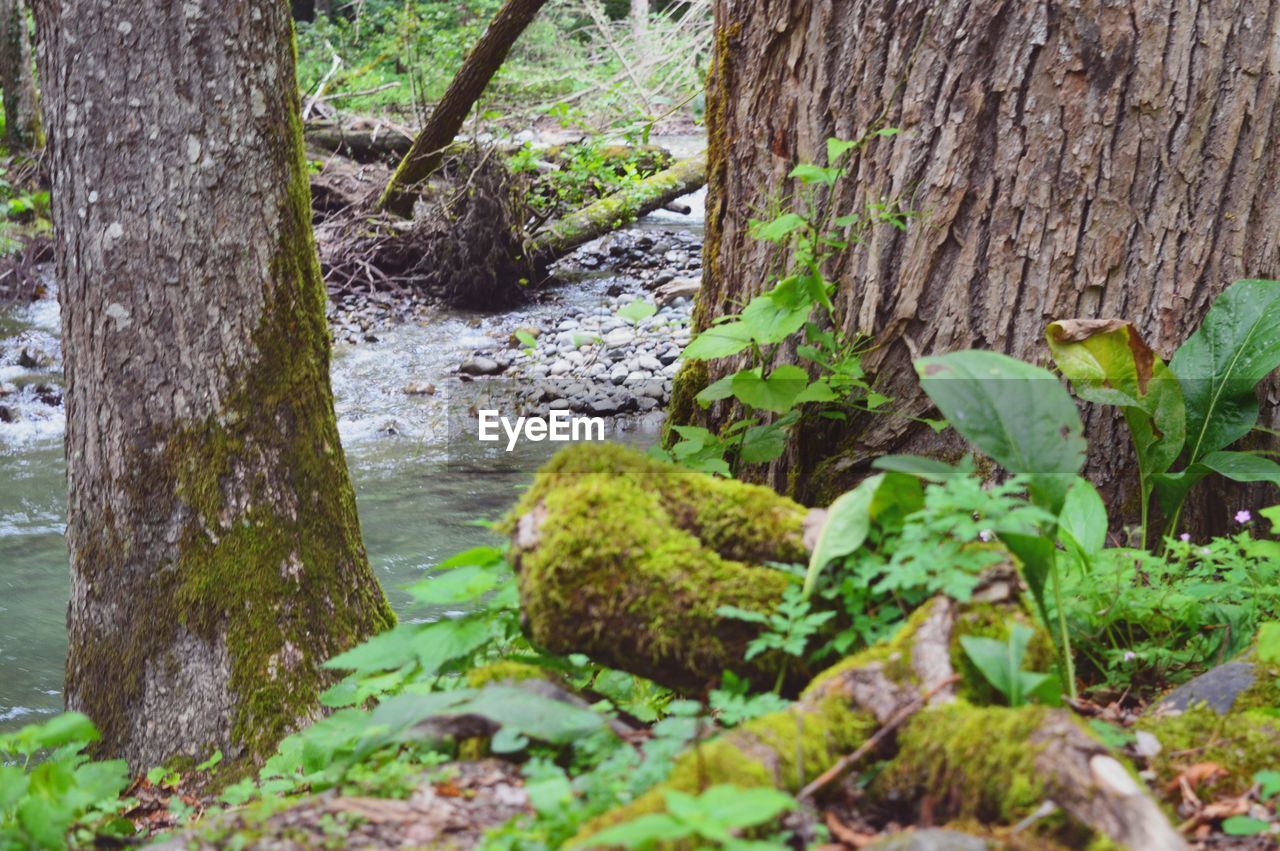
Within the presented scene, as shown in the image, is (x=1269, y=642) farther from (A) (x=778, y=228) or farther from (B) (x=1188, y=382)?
(A) (x=778, y=228)

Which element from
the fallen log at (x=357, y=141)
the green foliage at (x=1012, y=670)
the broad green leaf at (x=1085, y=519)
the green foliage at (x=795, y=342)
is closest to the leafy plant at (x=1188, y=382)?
the broad green leaf at (x=1085, y=519)

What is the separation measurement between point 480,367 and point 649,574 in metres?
Answer: 6.37

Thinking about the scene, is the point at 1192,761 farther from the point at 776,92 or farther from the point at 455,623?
the point at 776,92

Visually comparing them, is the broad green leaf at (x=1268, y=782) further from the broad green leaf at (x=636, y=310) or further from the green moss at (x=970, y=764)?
the broad green leaf at (x=636, y=310)

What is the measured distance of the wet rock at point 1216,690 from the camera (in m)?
1.93

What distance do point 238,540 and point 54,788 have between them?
4.26 ft

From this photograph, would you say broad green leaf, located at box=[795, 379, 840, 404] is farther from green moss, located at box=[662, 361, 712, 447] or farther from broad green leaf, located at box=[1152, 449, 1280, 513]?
broad green leaf, located at box=[1152, 449, 1280, 513]

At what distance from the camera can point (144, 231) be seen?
2.94 metres

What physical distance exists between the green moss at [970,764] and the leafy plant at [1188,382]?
1351mm

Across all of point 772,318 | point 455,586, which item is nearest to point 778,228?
point 772,318

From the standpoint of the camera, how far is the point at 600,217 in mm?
10562

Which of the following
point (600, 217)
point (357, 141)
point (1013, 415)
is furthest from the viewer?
point (357, 141)

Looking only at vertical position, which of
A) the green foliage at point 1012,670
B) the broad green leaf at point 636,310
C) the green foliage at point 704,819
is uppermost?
the broad green leaf at point 636,310

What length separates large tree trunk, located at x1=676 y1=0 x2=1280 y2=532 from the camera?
2732 mm
